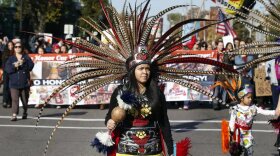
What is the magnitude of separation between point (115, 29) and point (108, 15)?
0.54 ft

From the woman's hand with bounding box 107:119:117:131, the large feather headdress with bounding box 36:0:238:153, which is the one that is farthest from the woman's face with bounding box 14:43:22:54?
the woman's hand with bounding box 107:119:117:131

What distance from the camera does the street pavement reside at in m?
10.4

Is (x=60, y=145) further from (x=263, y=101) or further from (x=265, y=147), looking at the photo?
(x=263, y=101)

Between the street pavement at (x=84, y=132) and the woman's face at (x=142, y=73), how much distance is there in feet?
14.6

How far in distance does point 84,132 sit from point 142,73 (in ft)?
23.2

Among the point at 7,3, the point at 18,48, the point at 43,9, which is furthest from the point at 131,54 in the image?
the point at 7,3

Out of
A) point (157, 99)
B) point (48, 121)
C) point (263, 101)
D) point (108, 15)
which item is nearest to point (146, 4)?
point (108, 15)

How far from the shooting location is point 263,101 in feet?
61.3

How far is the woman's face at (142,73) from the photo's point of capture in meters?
5.70

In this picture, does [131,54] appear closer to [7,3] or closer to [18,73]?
[18,73]

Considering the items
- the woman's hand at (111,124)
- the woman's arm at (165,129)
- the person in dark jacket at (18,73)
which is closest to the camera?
the woman's hand at (111,124)

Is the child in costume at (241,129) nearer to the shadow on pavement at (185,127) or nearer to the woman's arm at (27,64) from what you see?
the shadow on pavement at (185,127)

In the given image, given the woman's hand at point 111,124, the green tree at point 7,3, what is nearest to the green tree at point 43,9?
the green tree at point 7,3

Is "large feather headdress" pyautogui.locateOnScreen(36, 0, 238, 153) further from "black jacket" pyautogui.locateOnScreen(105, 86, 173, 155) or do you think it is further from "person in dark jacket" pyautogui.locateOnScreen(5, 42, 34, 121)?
"person in dark jacket" pyautogui.locateOnScreen(5, 42, 34, 121)
